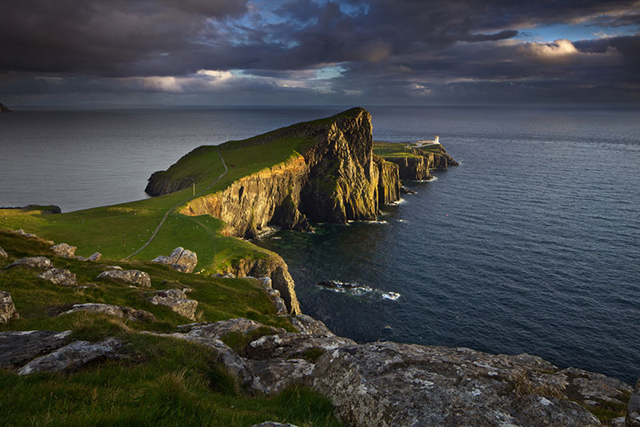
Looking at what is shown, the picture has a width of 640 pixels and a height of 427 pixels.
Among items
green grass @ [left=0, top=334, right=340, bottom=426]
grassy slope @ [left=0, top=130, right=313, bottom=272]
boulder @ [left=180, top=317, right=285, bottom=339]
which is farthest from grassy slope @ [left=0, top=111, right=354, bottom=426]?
grassy slope @ [left=0, top=130, right=313, bottom=272]

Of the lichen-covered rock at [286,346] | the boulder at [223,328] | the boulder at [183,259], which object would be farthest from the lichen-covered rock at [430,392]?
the boulder at [183,259]

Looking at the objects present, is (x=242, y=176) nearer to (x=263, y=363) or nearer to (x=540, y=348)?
(x=540, y=348)

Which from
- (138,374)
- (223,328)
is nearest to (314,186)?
(223,328)

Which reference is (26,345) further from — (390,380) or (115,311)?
(390,380)

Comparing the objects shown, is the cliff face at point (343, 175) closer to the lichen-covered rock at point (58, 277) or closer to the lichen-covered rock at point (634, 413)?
the lichen-covered rock at point (58, 277)

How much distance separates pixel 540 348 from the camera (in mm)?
58875

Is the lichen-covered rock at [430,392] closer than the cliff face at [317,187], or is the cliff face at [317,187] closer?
the lichen-covered rock at [430,392]

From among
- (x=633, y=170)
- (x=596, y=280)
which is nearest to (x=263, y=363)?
(x=596, y=280)

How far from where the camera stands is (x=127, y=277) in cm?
3131

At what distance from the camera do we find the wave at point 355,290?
75.8 metres

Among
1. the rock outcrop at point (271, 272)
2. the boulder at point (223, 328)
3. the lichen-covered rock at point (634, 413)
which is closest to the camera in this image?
the lichen-covered rock at point (634, 413)

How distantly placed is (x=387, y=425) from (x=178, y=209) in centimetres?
Answer: 9005

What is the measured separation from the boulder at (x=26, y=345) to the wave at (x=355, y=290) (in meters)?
67.6

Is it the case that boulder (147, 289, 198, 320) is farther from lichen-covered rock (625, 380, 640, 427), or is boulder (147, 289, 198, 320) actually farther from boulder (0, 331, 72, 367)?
lichen-covered rock (625, 380, 640, 427)
